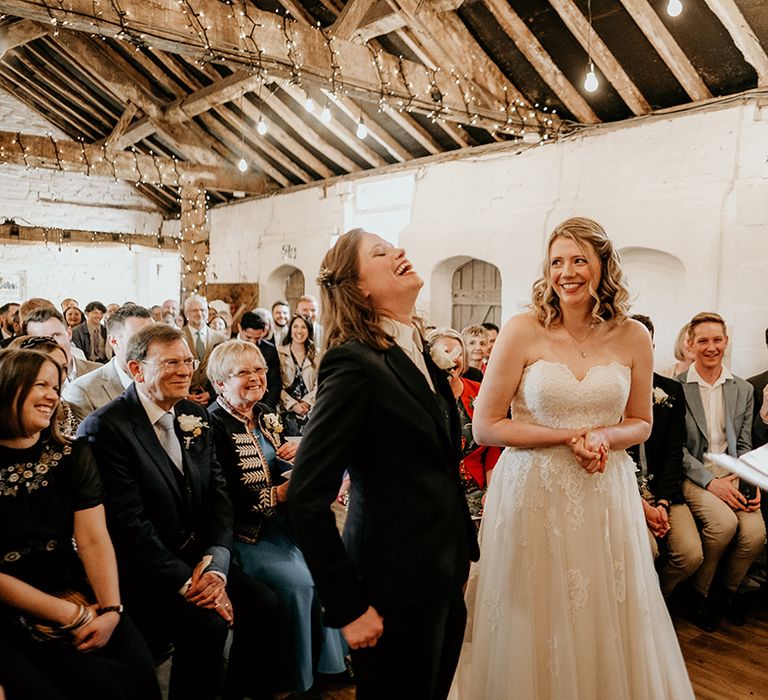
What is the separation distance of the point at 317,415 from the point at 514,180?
19.7 feet

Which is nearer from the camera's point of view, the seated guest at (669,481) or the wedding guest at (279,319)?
the seated guest at (669,481)

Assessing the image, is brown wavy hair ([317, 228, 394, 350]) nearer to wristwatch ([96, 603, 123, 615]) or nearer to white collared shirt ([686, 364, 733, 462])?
wristwatch ([96, 603, 123, 615])

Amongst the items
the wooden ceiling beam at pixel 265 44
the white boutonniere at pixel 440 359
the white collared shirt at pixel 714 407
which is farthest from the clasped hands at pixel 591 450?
the wooden ceiling beam at pixel 265 44

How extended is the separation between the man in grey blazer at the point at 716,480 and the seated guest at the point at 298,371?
260 centimetres

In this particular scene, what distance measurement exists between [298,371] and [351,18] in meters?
3.09

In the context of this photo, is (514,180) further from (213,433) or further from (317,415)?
(317,415)

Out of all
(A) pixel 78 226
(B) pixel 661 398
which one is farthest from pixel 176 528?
(A) pixel 78 226

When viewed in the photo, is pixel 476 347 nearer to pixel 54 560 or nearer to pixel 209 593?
pixel 209 593

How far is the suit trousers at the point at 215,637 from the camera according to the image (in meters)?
2.23

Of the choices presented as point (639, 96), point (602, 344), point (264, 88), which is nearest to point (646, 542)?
point (602, 344)

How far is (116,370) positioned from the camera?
3.29 meters

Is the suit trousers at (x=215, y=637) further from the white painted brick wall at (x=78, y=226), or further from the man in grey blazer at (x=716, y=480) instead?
the white painted brick wall at (x=78, y=226)

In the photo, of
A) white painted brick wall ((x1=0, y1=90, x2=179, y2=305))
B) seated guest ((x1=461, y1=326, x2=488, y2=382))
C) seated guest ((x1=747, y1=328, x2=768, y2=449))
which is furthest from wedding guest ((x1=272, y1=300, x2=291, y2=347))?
white painted brick wall ((x1=0, y1=90, x2=179, y2=305))

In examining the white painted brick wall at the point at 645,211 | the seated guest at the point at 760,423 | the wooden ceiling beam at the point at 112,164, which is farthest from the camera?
the wooden ceiling beam at the point at 112,164
